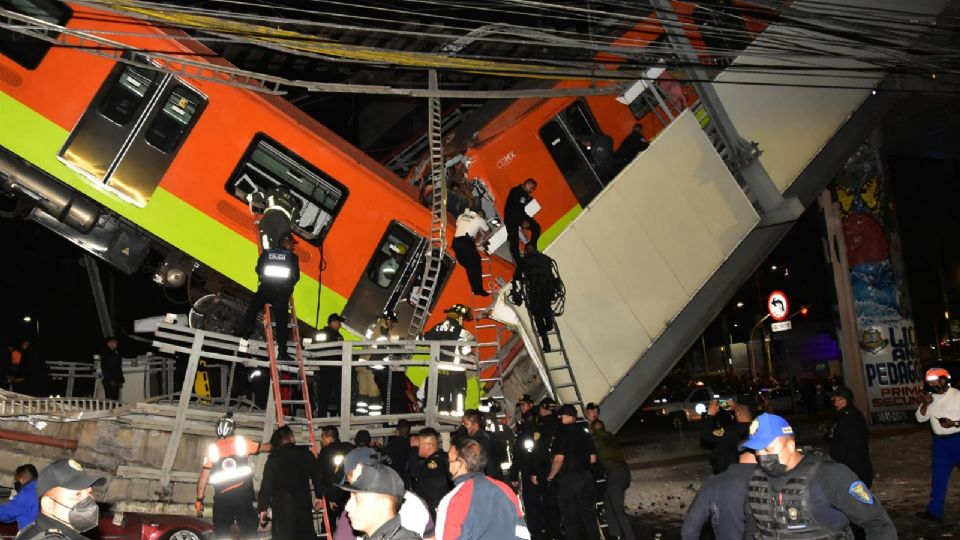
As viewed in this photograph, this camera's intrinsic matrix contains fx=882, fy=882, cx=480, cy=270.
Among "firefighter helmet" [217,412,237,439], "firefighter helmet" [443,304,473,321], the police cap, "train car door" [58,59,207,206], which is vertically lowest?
the police cap

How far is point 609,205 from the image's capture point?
1277cm

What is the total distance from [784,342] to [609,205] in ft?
136

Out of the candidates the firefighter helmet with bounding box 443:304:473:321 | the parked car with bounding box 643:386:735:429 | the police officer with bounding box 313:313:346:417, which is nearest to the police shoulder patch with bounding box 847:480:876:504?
the police officer with bounding box 313:313:346:417

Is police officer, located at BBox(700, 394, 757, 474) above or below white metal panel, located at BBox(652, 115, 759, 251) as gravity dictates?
below

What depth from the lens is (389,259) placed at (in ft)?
41.5

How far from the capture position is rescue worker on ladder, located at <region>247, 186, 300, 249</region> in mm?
11164

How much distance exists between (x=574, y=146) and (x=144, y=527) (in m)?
8.34

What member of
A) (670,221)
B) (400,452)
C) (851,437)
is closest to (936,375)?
(851,437)

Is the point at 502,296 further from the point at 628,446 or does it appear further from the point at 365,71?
the point at 628,446

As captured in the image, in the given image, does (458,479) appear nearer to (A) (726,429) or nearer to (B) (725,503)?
(B) (725,503)

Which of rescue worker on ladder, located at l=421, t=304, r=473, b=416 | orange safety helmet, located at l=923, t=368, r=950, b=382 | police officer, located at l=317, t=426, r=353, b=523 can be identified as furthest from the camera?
rescue worker on ladder, located at l=421, t=304, r=473, b=416

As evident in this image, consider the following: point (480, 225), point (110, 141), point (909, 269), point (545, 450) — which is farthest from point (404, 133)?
point (909, 269)

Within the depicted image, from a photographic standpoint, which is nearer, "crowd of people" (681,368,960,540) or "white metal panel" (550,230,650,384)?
"crowd of people" (681,368,960,540)

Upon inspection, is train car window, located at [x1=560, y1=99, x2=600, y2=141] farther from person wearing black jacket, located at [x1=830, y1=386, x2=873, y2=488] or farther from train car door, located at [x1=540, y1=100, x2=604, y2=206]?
person wearing black jacket, located at [x1=830, y1=386, x2=873, y2=488]
